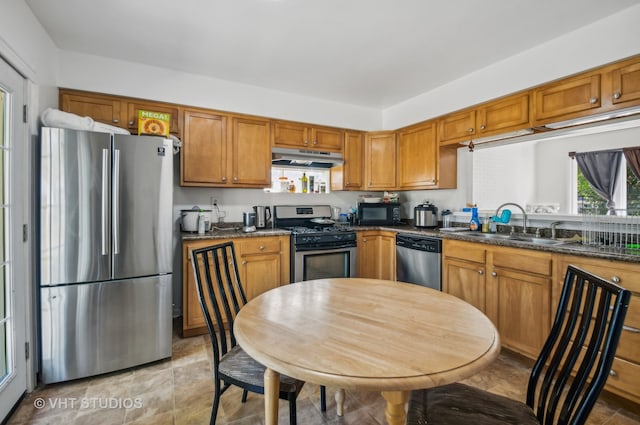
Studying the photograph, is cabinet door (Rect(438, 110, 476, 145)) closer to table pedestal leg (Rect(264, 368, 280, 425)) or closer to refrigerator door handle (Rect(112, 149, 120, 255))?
table pedestal leg (Rect(264, 368, 280, 425))

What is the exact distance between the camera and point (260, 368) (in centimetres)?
139

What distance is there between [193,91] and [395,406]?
3.17m

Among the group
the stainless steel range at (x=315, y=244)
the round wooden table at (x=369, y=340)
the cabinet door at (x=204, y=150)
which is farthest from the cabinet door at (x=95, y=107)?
the round wooden table at (x=369, y=340)

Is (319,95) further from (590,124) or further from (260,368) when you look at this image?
(260,368)

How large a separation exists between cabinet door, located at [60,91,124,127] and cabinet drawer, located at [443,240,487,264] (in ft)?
10.7

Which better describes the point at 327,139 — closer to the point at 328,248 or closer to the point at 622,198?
the point at 328,248

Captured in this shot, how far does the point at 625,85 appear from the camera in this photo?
2.03 m

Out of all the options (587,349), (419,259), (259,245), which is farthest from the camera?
(419,259)

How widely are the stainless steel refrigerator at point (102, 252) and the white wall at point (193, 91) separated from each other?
921 millimetres

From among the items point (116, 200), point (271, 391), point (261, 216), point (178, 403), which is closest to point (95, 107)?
point (116, 200)

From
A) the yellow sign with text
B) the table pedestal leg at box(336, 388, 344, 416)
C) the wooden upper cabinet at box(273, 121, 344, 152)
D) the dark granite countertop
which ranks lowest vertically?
the table pedestal leg at box(336, 388, 344, 416)

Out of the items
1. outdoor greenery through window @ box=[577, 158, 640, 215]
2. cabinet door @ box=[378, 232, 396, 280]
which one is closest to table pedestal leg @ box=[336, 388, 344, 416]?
cabinet door @ box=[378, 232, 396, 280]

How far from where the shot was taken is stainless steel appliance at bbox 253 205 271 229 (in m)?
3.46

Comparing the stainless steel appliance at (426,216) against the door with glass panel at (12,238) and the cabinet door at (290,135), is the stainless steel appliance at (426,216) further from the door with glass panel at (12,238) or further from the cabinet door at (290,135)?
the door with glass panel at (12,238)
